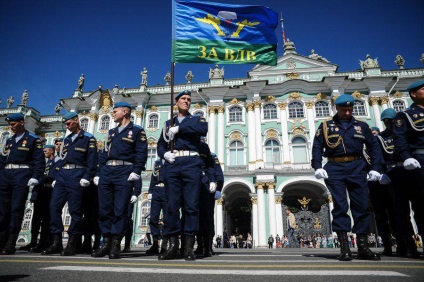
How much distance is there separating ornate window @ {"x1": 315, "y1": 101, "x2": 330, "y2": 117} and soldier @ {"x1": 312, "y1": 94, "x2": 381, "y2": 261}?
18460 mm

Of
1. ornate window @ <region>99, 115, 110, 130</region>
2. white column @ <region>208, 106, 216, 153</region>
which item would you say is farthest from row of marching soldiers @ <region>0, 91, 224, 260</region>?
ornate window @ <region>99, 115, 110, 130</region>

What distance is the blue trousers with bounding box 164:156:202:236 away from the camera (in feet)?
13.2

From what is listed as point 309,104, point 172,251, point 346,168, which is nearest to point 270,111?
point 309,104

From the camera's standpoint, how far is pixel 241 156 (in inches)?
845

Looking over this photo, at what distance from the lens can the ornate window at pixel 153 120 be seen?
944 inches

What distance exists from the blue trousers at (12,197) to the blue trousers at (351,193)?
224 inches

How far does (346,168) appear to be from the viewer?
409 cm

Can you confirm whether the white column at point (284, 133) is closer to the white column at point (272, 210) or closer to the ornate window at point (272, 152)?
the ornate window at point (272, 152)

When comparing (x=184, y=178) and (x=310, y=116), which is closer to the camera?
(x=184, y=178)

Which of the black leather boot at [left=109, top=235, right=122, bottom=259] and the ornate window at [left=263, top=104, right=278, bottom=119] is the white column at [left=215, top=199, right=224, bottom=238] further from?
the black leather boot at [left=109, top=235, right=122, bottom=259]

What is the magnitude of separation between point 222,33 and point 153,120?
18807 mm

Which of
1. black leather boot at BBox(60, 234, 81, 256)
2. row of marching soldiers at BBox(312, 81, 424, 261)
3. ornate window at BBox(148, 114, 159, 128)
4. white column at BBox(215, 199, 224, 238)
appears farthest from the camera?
ornate window at BBox(148, 114, 159, 128)

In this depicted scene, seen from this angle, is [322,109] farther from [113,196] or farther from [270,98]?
[113,196]

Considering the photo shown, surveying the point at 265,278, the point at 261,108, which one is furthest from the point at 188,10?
the point at 261,108
